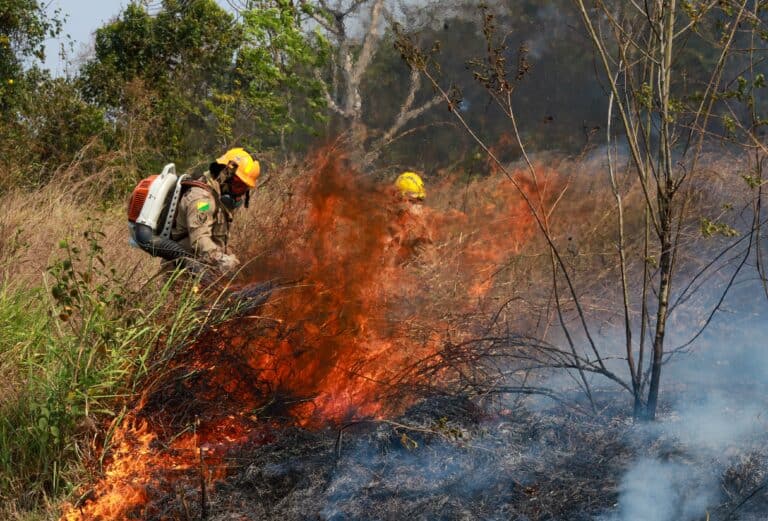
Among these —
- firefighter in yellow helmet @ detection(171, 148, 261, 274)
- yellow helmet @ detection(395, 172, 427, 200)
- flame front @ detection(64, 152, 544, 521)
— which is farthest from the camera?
yellow helmet @ detection(395, 172, 427, 200)

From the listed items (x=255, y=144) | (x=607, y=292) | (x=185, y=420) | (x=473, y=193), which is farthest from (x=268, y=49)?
(x=185, y=420)

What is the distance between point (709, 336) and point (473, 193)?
2.78m

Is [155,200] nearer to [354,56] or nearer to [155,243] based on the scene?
[155,243]

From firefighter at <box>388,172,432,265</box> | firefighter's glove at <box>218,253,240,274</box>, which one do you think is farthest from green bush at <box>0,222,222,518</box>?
firefighter at <box>388,172,432,265</box>

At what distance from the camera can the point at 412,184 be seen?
8602 millimetres

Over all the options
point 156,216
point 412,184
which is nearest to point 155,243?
point 156,216

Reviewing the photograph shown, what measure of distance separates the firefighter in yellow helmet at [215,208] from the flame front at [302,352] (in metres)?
0.26

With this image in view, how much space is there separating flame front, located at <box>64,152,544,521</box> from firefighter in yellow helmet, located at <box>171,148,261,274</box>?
0.86 ft

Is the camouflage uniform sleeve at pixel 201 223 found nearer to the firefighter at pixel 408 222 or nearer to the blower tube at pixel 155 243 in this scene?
the blower tube at pixel 155 243

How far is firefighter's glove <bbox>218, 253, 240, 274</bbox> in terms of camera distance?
5.50 metres

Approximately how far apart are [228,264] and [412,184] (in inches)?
134

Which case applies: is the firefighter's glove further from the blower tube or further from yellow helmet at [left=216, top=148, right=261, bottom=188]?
yellow helmet at [left=216, top=148, right=261, bottom=188]

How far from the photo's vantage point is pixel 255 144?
54.4ft

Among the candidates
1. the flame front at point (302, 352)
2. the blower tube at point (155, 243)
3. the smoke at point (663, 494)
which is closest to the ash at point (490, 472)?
the smoke at point (663, 494)
